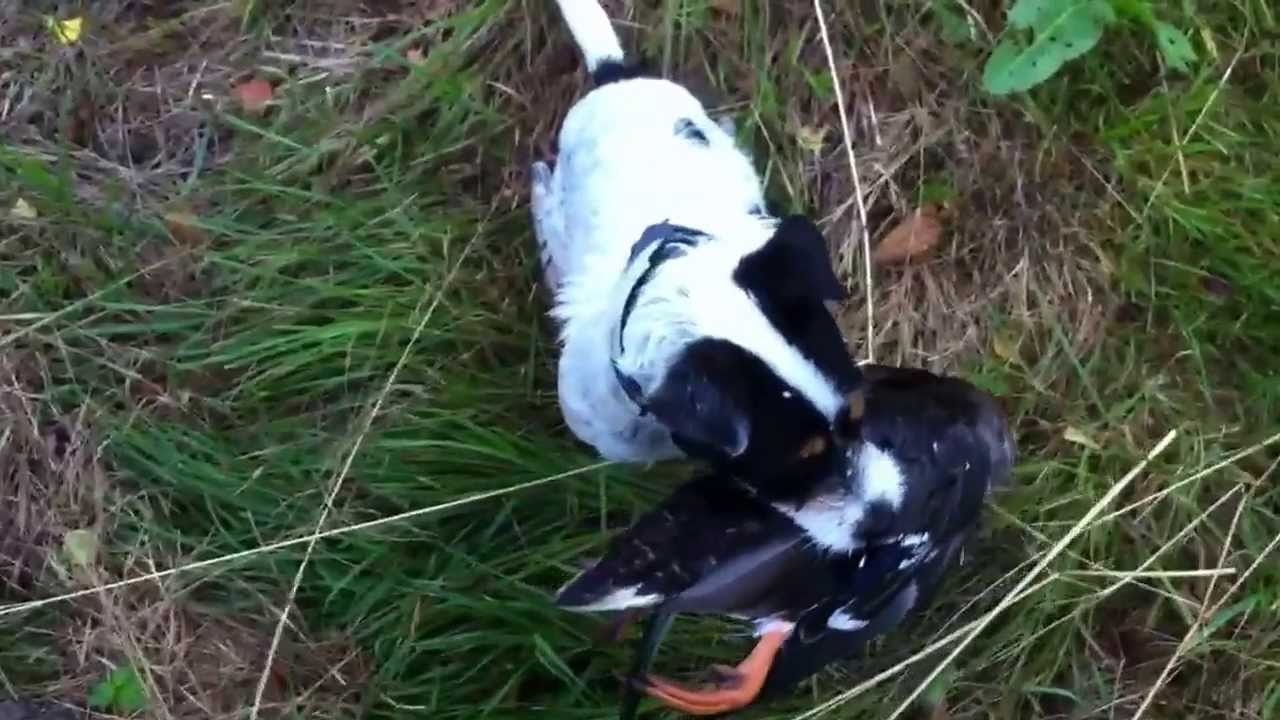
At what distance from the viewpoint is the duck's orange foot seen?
190 cm

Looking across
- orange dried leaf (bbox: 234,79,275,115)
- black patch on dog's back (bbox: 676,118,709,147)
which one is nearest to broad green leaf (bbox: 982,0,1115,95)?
black patch on dog's back (bbox: 676,118,709,147)

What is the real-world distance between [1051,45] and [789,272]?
1046 mm

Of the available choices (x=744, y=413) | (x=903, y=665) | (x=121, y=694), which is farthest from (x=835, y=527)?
(x=121, y=694)

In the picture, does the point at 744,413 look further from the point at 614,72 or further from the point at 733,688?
the point at 614,72

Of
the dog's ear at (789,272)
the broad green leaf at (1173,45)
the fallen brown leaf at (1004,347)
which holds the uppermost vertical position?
the dog's ear at (789,272)

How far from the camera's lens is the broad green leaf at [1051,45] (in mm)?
2338

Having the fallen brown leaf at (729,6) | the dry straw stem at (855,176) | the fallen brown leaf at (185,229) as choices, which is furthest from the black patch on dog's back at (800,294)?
the fallen brown leaf at (185,229)

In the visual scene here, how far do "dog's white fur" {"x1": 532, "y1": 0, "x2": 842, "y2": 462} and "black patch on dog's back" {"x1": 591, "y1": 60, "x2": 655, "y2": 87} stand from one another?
0.01 m

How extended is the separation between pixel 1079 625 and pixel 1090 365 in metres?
0.50

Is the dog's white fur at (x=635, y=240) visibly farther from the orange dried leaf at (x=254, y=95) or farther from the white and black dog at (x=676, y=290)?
the orange dried leaf at (x=254, y=95)

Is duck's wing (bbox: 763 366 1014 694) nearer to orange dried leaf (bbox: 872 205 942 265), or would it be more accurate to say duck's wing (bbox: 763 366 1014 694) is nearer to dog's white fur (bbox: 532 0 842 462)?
dog's white fur (bbox: 532 0 842 462)

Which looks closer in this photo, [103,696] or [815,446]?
[815,446]

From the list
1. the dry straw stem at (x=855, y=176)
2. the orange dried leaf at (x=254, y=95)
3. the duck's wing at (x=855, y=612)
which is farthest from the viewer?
the orange dried leaf at (x=254, y=95)

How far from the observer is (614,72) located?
2365 mm
